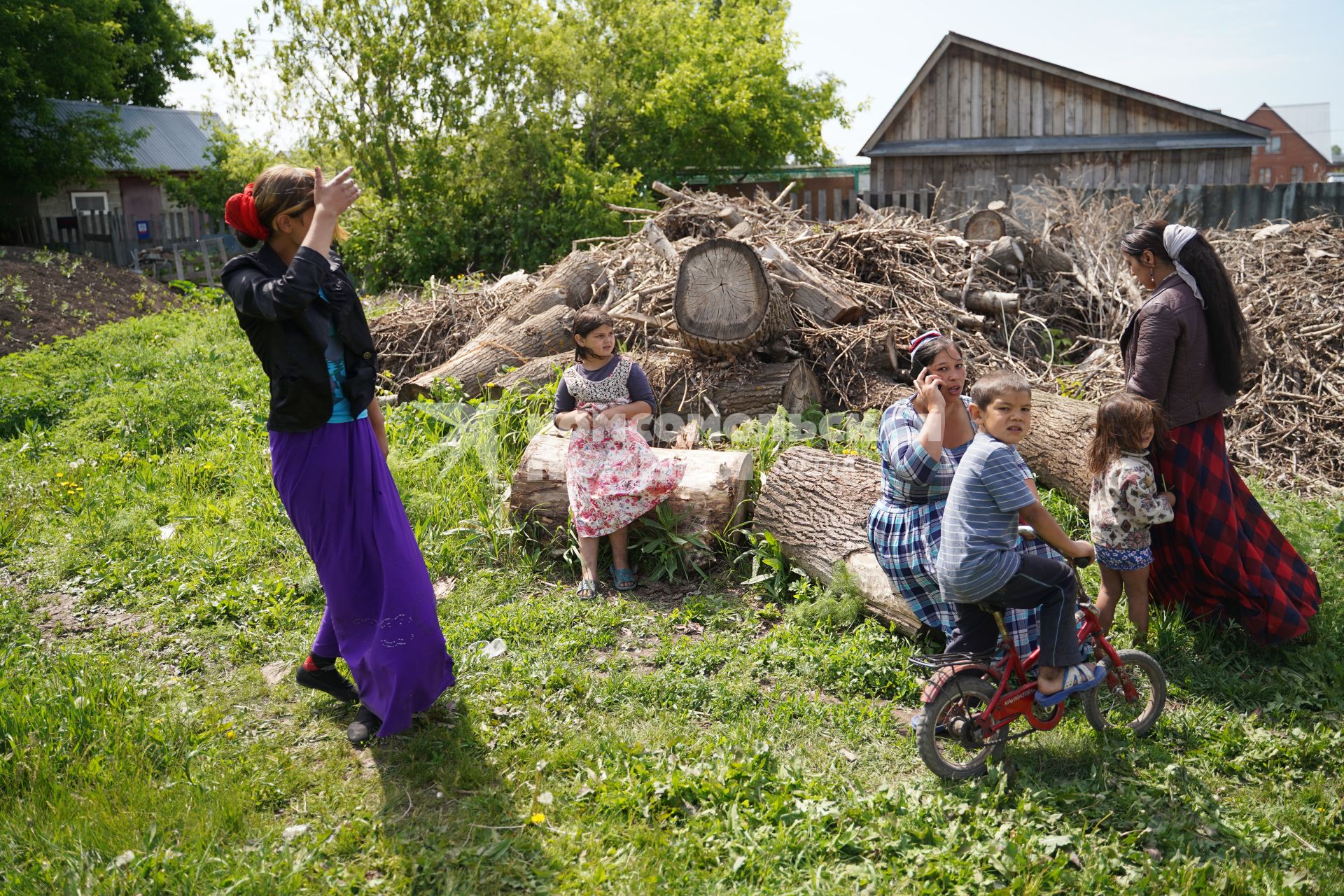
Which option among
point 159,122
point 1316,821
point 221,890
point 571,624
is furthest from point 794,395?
point 159,122

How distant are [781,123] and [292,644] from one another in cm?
1618

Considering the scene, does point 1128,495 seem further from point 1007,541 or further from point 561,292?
point 561,292

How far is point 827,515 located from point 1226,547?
1.80 metres

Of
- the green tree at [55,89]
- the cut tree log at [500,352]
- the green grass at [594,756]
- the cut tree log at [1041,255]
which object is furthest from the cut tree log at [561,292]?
the green tree at [55,89]

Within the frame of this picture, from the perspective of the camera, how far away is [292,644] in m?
4.48

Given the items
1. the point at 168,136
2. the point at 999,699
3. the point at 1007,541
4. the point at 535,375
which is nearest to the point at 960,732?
the point at 999,699

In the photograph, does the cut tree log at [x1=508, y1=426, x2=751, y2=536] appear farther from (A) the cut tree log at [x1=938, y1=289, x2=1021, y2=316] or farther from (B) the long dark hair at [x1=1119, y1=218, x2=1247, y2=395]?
(A) the cut tree log at [x1=938, y1=289, x2=1021, y2=316]

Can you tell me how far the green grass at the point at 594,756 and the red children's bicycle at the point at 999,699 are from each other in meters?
0.11

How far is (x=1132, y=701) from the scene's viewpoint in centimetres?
349

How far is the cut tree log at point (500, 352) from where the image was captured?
752 cm

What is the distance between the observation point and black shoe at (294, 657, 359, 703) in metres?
3.81

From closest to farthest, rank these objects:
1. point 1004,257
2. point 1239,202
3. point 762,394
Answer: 1. point 762,394
2. point 1004,257
3. point 1239,202

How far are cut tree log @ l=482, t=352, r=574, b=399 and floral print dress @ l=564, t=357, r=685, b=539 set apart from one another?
199 centimetres

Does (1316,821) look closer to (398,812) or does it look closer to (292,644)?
(398,812)
